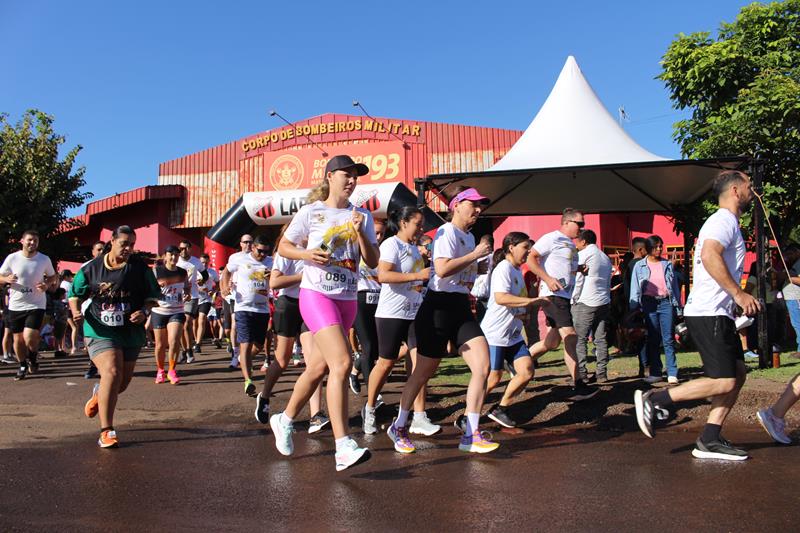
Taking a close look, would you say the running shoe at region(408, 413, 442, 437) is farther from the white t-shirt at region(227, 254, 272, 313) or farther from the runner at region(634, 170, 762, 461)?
the white t-shirt at region(227, 254, 272, 313)

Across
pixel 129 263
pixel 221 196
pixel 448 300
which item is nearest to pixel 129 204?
pixel 221 196

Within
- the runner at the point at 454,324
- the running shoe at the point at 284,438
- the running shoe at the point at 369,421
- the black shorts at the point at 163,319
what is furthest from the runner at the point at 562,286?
the black shorts at the point at 163,319

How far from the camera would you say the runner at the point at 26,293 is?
1009cm

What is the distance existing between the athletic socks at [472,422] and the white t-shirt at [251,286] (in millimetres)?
3922

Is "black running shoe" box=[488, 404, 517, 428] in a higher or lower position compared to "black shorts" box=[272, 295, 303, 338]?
lower

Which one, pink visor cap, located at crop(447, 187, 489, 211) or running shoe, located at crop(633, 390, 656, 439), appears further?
pink visor cap, located at crop(447, 187, 489, 211)

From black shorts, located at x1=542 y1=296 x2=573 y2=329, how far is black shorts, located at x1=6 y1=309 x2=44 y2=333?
7199 millimetres

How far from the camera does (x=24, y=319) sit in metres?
10.4

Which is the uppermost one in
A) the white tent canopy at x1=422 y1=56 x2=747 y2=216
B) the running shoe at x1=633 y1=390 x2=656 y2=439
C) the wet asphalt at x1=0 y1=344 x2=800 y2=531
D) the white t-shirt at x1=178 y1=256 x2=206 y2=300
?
the white tent canopy at x1=422 y1=56 x2=747 y2=216

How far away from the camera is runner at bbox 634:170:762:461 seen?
500 cm

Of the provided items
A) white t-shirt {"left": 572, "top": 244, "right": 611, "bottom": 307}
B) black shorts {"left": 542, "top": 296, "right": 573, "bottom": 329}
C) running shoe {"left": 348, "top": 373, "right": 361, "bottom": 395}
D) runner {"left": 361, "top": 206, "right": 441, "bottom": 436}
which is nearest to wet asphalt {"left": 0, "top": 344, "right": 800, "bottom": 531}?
runner {"left": 361, "top": 206, "right": 441, "bottom": 436}

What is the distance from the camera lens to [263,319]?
→ 8641mm

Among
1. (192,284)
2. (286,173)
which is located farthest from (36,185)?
(192,284)

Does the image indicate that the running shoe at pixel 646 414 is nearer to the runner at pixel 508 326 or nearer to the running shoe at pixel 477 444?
the running shoe at pixel 477 444
